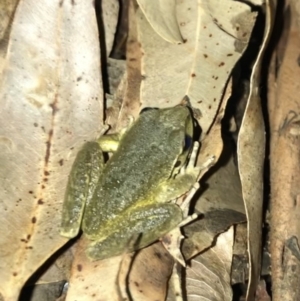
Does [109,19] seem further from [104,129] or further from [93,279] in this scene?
[93,279]

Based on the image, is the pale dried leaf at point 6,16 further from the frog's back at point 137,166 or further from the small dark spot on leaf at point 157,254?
the small dark spot on leaf at point 157,254

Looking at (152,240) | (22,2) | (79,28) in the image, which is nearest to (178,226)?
(152,240)

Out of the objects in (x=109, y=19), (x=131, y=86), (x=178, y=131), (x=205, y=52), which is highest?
(x=109, y=19)

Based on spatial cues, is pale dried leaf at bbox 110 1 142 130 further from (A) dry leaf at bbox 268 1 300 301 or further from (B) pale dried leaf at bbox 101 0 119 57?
(A) dry leaf at bbox 268 1 300 301

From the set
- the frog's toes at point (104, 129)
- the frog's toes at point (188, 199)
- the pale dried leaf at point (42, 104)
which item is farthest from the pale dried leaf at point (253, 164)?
the pale dried leaf at point (42, 104)

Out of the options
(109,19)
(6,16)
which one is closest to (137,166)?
(109,19)

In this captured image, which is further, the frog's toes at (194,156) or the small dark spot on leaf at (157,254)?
the frog's toes at (194,156)

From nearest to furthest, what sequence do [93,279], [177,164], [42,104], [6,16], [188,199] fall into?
[93,279]
[42,104]
[188,199]
[177,164]
[6,16]
